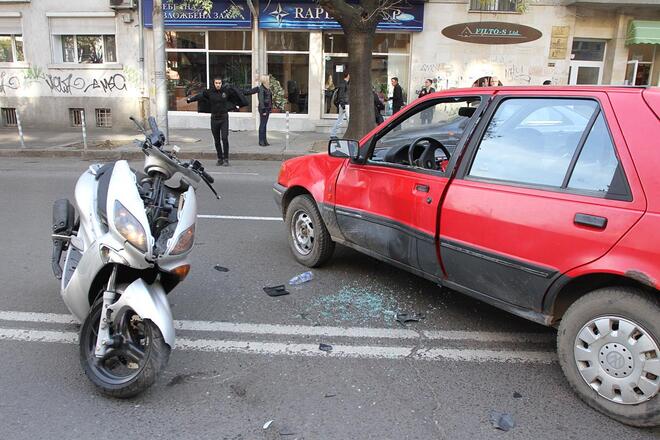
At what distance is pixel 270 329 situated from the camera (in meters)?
3.94

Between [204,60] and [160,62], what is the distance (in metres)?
4.62

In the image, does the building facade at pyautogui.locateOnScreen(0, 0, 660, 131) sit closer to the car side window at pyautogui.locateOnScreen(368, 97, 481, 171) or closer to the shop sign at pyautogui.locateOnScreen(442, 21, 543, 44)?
the shop sign at pyautogui.locateOnScreen(442, 21, 543, 44)

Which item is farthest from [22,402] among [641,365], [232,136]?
[232,136]

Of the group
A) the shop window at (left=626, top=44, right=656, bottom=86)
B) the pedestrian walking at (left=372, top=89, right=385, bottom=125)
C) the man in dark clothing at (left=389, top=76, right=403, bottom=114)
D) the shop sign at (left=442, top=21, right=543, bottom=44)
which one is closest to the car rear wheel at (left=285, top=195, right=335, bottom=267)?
the pedestrian walking at (left=372, top=89, right=385, bottom=125)

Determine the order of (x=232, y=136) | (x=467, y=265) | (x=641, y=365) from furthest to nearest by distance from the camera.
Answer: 1. (x=232, y=136)
2. (x=467, y=265)
3. (x=641, y=365)

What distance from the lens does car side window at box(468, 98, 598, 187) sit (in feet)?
10.3

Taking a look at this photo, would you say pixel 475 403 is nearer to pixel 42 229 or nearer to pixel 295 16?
pixel 42 229

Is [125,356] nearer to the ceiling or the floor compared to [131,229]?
nearer to the floor

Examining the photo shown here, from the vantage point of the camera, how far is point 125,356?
3029 millimetres

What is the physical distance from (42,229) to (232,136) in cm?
1065

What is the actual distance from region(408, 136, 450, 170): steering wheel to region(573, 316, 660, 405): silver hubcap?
1.68m

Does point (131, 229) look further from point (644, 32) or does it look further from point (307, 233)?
point (644, 32)

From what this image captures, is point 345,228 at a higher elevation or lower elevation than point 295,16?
lower

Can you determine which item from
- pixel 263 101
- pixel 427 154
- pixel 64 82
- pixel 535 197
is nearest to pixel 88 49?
pixel 64 82
